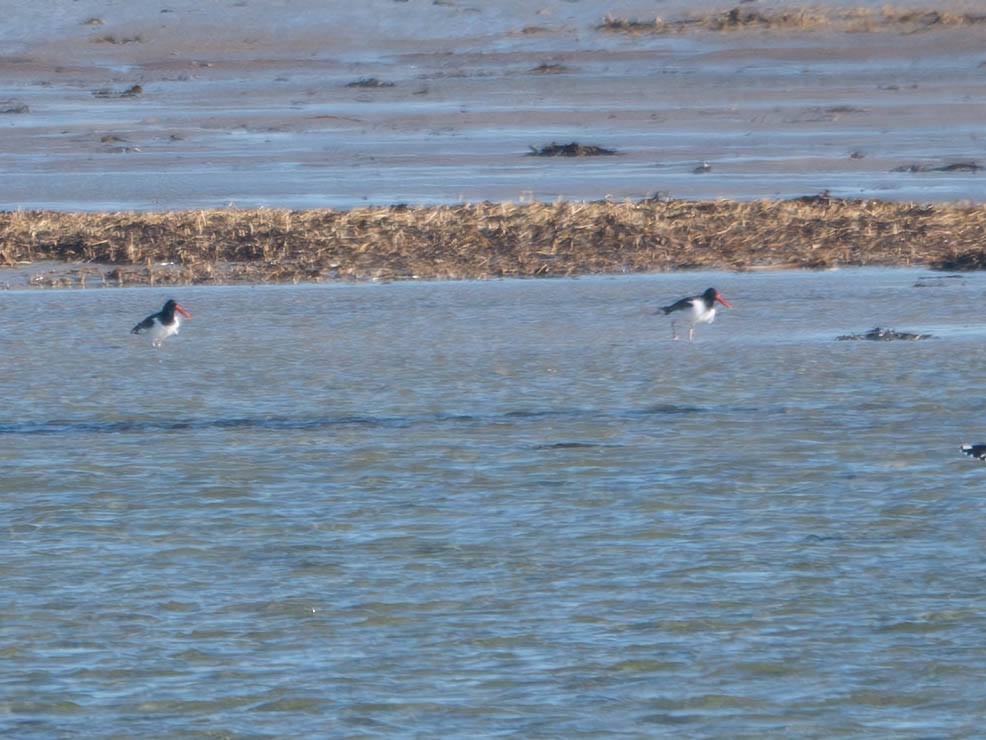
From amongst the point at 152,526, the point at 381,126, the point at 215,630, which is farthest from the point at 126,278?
the point at 381,126

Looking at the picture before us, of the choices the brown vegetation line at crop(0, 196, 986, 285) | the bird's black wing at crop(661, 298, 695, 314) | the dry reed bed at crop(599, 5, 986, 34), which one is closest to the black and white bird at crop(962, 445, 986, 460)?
the bird's black wing at crop(661, 298, 695, 314)

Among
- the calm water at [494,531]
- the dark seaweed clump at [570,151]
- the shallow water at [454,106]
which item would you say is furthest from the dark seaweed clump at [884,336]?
the dark seaweed clump at [570,151]

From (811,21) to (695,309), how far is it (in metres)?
28.4

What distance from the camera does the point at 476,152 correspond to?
2523cm

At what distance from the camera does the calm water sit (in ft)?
18.0

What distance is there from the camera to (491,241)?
1590 cm

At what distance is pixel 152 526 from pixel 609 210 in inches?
380

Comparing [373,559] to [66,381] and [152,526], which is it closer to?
[152,526]

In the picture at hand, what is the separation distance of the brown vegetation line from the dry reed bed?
22.5 m

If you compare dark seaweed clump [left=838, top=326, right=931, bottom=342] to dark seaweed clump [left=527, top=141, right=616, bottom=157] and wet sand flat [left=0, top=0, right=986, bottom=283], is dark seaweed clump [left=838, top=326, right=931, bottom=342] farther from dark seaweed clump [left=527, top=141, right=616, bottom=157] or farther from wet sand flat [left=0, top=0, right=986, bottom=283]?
dark seaweed clump [left=527, top=141, right=616, bottom=157]

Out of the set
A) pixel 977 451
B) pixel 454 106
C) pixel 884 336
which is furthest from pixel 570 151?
pixel 977 451

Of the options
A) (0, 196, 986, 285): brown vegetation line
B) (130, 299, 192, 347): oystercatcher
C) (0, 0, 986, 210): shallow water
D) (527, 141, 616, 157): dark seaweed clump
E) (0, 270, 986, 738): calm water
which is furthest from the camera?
(527, 141, 616, 157): dark seaweed clump

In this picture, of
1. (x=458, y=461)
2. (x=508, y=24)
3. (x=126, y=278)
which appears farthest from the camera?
(x=508, y=24)

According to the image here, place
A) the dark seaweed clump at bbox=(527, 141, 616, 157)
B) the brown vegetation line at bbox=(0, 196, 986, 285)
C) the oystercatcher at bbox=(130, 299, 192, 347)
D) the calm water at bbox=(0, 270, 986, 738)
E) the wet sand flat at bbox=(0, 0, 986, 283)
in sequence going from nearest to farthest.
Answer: the calm water at bbox=(0, 270, 986, 738)
the oystercatcher at bbox=(130, 299, 192, 347)
the brown vegetation line at bbox=(0, 196, 986, 285)
the wet sand flat at bbox=(0, 0, 986, 283)
the dark seaweed clump at bbox=(527, 141, 616, 157)
